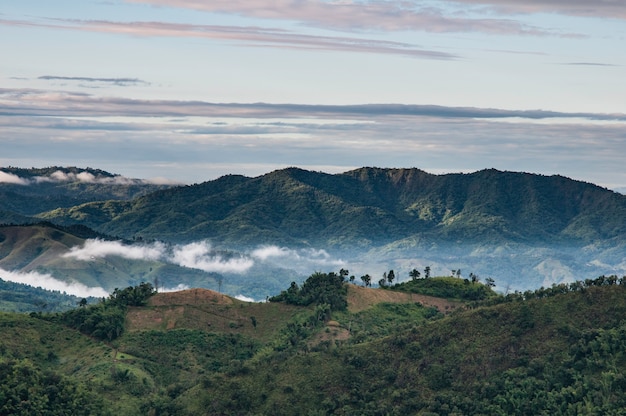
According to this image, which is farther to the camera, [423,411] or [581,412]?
[423,411]

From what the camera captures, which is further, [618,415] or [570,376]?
[570,376]

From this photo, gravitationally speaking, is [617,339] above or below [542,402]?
above

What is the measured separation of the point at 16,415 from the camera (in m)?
197

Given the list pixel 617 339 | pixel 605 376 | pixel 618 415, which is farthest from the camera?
pixel 617 339

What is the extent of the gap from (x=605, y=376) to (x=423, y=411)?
123ft

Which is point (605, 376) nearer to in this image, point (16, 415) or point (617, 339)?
point (617, 339)

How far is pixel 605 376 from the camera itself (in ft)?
616

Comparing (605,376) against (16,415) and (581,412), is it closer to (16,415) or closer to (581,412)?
(581,412)

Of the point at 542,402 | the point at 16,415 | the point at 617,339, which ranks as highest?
the point at 617,339

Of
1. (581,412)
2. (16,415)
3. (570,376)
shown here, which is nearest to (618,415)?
(581,412)

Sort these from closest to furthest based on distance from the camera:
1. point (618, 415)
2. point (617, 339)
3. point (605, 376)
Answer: point (618, 415), point (605, 376), point (617, 339)

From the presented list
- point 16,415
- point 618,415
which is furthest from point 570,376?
point 16,415

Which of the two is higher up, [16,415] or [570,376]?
[570,376]

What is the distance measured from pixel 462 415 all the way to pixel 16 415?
92462 millimetres
